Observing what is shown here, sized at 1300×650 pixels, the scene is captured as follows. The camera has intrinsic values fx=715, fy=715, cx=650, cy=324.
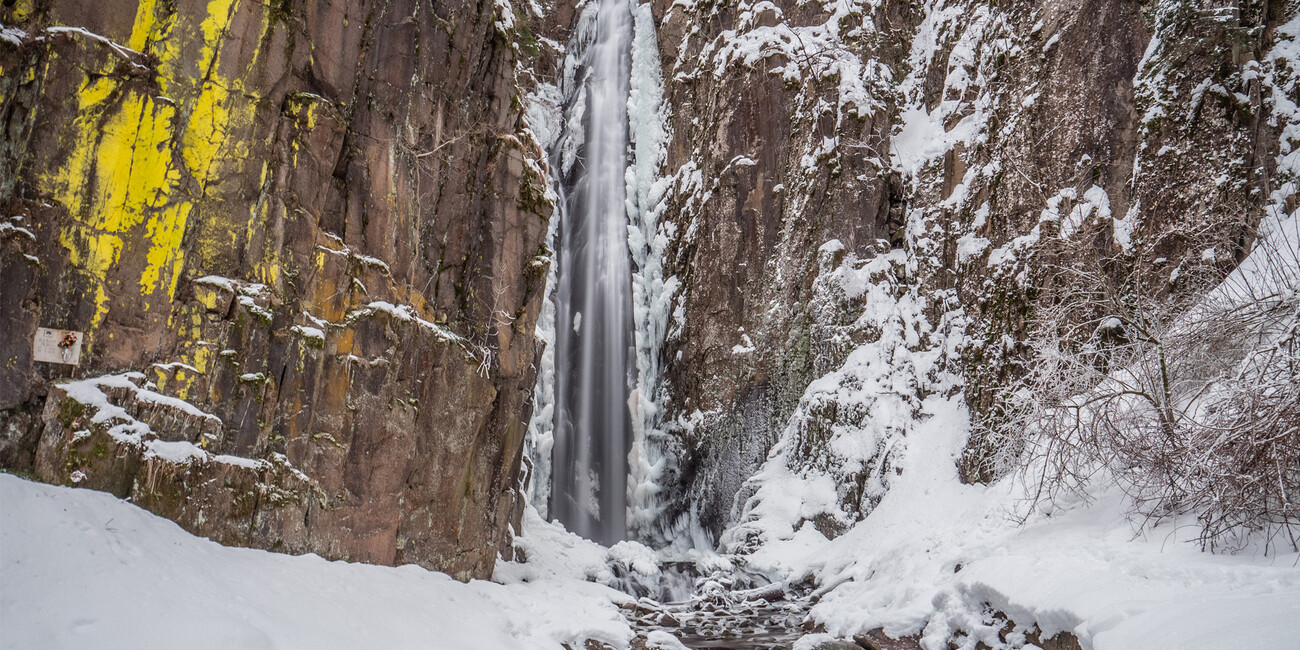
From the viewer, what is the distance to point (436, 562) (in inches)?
362

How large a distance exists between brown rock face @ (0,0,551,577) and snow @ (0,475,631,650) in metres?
0.66

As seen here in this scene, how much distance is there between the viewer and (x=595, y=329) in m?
18.5

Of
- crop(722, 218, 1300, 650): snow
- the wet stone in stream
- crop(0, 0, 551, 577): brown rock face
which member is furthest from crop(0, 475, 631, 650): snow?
crop(722, 218, 1300, 650): snow

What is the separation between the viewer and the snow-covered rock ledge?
6387mm

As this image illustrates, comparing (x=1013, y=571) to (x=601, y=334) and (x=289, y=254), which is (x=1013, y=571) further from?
(x=601, y=334)

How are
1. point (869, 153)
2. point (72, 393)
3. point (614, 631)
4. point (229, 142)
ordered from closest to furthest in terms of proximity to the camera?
point (72, 393), point (229, 142), point (614, 631), point (869, 153)

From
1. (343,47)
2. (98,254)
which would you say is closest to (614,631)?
(98,254)

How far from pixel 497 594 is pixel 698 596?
3.89 meters

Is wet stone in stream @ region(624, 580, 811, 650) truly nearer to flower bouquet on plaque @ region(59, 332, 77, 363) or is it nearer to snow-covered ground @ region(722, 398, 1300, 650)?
snow-covered ground @ region(722, 398, 1300, 650)

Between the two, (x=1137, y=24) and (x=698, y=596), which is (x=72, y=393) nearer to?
(x=698, y=596)

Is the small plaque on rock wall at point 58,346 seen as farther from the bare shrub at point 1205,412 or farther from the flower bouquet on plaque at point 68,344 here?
the bare shrub at point 1205,412

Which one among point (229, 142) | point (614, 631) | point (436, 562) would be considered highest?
point (229, 142)

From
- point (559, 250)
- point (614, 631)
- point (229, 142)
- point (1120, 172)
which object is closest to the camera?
point (229, 142)

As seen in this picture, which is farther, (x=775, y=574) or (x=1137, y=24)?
(x=775, y=574)
